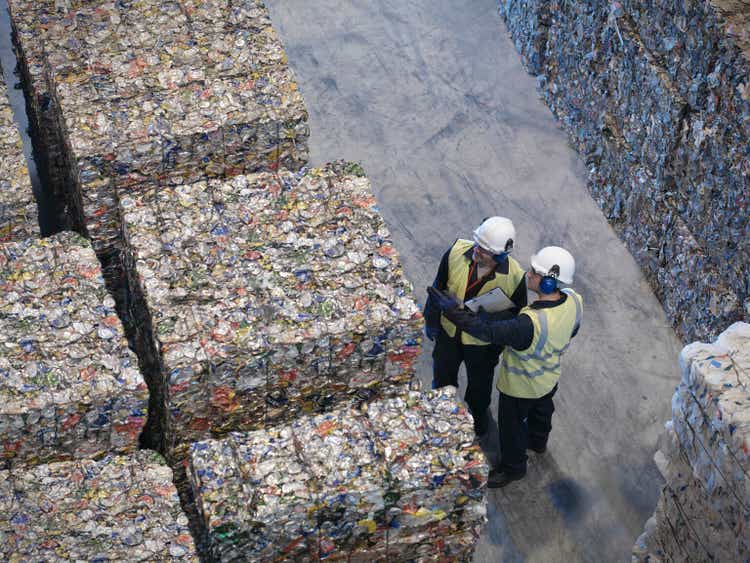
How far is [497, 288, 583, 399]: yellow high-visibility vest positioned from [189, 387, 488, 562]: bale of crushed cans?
103 cm

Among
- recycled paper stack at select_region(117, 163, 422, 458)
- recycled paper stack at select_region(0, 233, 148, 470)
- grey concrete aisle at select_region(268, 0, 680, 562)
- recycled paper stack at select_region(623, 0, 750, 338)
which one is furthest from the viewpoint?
recycled paper stack at select_region(623, 0, 750, 338)

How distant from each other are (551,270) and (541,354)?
0.54 m

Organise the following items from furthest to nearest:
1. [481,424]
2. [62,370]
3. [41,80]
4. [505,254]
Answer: [41,80] → [481,424] → [505,254] → [62,370]

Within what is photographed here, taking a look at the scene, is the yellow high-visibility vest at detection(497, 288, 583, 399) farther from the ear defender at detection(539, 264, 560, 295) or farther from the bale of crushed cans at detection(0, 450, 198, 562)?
the bale of crushed cans at detection(0, 450, 198, 562)

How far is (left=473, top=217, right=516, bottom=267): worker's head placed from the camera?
687 cm

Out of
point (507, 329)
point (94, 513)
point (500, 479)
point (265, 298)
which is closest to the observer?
point (94, 513)

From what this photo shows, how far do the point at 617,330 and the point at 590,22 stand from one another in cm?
300

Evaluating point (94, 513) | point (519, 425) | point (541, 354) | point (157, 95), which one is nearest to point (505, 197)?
point (519, 425)

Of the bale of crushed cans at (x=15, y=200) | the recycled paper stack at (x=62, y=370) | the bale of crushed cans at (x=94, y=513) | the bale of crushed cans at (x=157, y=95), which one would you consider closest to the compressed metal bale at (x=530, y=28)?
the bale of crushed cans at (x=157, y=95)

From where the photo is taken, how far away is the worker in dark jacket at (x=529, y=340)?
6723 mm

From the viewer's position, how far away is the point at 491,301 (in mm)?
7125

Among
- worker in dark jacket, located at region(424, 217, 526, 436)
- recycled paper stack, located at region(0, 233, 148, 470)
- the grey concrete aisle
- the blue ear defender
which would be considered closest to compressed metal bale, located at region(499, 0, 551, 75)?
the grey concrete aisle

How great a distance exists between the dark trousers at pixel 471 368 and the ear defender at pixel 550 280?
79cm

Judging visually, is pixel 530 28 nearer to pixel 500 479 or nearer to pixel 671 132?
pixel 671 132
